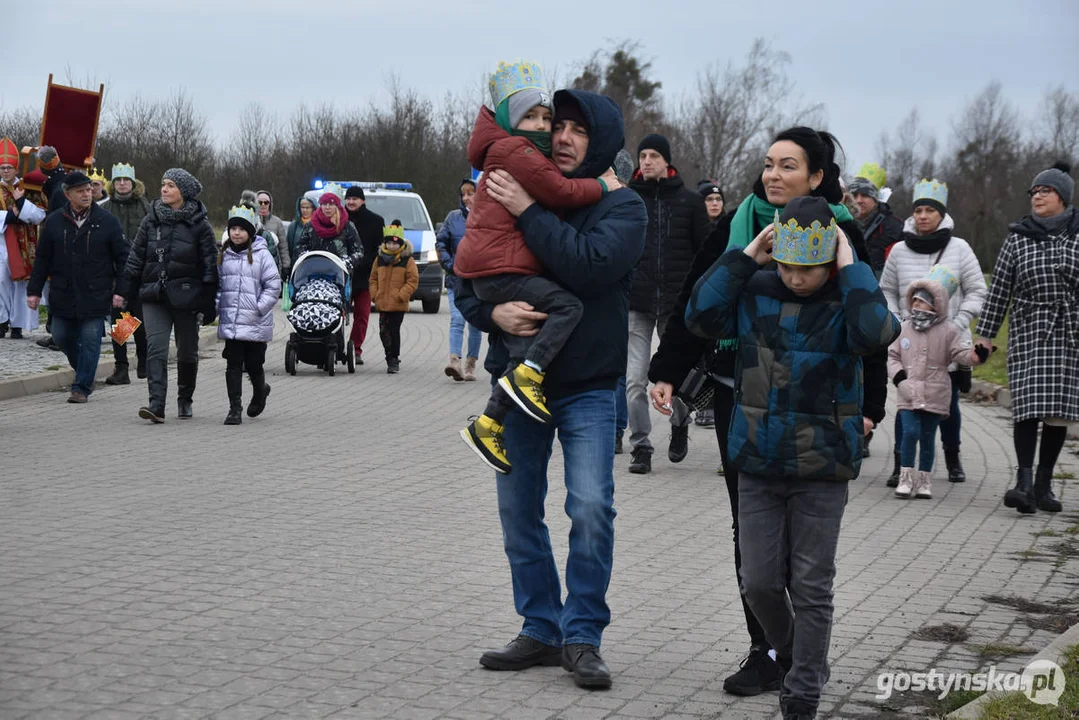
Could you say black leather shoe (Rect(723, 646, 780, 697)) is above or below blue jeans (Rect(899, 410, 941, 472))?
below

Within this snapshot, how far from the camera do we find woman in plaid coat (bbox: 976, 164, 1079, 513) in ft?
30.5

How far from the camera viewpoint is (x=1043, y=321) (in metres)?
9.41

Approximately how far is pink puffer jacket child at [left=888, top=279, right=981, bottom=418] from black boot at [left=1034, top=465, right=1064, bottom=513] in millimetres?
852

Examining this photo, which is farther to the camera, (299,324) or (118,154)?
(118,154)

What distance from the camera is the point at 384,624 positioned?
615cm

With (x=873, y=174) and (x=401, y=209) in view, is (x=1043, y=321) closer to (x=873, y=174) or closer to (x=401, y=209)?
(x=873, y=174)

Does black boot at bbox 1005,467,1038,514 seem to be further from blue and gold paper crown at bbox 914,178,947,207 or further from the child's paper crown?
the child's paper crown

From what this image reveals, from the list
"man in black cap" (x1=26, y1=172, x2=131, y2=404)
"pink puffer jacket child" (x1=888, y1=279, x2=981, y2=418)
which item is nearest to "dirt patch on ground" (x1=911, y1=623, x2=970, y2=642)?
"pink puffer jacket child" (x1=888, y1=279, x2=981, y2=418)

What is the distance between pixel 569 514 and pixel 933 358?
221 inches

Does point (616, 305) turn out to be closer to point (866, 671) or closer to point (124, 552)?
point (866, 671)

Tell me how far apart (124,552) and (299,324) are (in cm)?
943

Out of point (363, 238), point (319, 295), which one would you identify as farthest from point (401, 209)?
point (319, 295)

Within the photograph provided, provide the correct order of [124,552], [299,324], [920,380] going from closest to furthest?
[124,552] < [920,380] < [299,324]

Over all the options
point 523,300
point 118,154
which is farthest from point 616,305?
point 118,154
